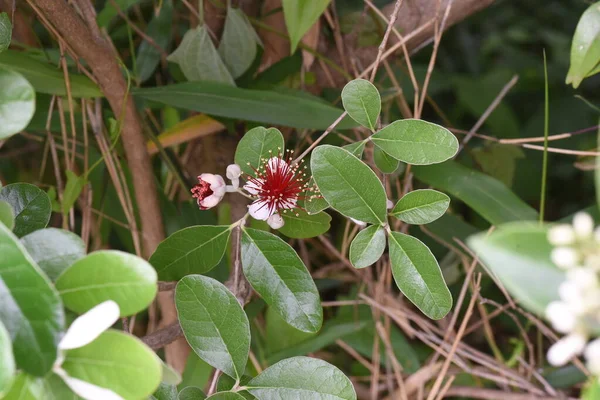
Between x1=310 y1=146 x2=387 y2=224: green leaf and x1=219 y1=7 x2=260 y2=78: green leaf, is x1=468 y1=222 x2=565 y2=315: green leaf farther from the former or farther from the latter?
x1=219 y1=7 x2=260 y2=78: green leaf

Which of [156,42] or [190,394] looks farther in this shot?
[156,42]

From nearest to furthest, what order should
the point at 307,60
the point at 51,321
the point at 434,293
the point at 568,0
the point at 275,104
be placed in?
the point at 51,321 → the point at 434,293 → the point at 275,104 → the point at 307,60 → the point at 568,0

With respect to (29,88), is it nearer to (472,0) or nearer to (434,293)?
(434,293)

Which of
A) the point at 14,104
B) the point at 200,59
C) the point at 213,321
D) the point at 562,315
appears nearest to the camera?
the point at 562,315

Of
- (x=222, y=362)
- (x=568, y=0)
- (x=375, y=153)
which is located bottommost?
(x=222, y=362)

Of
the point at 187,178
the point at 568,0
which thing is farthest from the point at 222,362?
the point at 568,0

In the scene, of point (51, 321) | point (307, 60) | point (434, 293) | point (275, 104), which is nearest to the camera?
point (51, 321)

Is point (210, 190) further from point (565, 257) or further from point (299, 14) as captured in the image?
point (565, 257)

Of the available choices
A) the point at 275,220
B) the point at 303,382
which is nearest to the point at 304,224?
the point at 275,220
